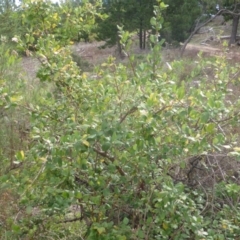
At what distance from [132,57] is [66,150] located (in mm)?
843

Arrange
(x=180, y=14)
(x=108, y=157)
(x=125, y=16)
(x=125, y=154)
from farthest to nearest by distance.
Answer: (x=125, y=16) → (x=180, y=14) → (x=108, y=157) → (x=125, y=154)

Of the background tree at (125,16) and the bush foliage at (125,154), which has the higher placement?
the bush foliage at (125,154)

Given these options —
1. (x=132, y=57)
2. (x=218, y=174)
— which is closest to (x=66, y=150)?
(x=132, y=57)

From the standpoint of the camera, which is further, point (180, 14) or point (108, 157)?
point (180, 14)

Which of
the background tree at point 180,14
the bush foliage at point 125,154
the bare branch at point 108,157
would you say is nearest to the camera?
the bush foliage at point 125,154

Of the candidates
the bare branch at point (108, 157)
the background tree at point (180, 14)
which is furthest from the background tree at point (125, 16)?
the bare branch at point (108, 157)

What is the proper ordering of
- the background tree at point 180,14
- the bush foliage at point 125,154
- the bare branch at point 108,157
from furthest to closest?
the background tree at point 180,14, the bare branch at point 108,157, the bush foliage at point 125,154

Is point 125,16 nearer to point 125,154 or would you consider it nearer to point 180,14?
point 180,14

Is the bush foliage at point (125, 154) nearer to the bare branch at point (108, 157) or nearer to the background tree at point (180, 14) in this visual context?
the bare branch at point (108, 157)

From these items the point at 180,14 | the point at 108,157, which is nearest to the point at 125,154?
the point at 108,157

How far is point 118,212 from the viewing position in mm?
2783

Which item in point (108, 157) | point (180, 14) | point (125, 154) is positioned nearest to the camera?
point (125, 154)

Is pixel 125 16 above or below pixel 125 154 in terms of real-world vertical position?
below

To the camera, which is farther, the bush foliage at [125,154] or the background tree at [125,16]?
the background tree at [125,16]
